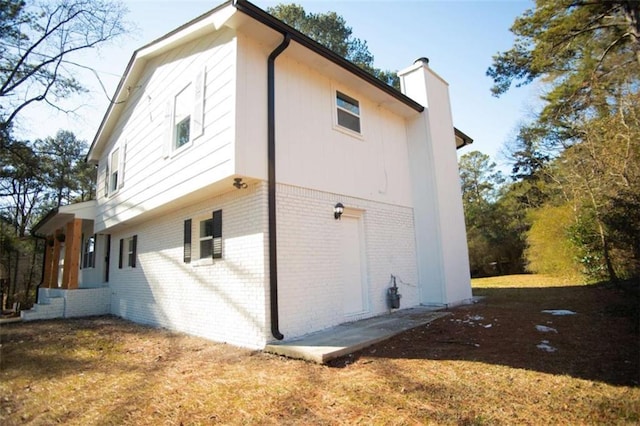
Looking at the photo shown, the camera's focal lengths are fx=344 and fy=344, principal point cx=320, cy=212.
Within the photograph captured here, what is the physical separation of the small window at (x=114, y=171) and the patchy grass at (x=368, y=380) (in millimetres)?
6058

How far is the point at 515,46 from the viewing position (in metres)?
13.4

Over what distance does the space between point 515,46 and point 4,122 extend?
2119 centimetres

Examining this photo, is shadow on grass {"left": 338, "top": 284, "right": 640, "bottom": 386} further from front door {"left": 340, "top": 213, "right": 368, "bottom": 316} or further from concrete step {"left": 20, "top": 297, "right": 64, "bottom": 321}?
concrete step {"left": 20, "top": 297, "right": 64, "bottom": 321}

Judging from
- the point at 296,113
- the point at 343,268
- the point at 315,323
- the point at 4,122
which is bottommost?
the point at 315,323

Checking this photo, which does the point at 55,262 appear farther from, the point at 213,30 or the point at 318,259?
the point at 318,259

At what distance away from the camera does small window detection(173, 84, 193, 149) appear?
25.0 feet

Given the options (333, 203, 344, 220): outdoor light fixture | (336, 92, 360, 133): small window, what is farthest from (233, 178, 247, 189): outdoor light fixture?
(336, 92, 360, 133): small window

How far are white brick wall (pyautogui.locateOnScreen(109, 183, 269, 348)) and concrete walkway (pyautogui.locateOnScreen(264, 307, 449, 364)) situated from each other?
0.64 metres

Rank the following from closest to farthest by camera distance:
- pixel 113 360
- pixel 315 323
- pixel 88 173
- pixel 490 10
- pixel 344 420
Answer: pixel 344 420
pixel 113 360
pixel 315 323
pixel 490 10
pixel 88 173

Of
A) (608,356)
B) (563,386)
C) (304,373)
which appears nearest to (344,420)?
(304,373)

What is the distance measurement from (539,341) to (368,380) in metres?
3.03

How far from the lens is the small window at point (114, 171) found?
38.2 feet

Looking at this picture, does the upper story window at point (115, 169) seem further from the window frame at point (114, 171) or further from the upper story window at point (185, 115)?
the upper story window at point (185, 115)

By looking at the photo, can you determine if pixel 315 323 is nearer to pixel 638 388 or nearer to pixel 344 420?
pixel 344 420
